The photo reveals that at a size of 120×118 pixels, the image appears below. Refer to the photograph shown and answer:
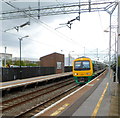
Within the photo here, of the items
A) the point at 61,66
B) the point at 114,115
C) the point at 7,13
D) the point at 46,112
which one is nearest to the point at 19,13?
the point at 7,13

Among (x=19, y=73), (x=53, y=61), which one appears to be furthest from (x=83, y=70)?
(x=53, y=61)

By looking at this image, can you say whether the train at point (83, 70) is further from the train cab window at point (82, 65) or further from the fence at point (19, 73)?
the fence at point (19, 73)

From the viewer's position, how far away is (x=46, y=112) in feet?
20.9

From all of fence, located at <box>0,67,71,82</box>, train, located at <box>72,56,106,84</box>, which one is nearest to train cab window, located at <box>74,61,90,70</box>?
train, located at <box>72,56,106,84</box>

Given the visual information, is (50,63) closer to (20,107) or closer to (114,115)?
(20,107)

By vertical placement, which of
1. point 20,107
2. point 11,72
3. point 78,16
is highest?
point 78,16

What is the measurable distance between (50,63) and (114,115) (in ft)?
89.0

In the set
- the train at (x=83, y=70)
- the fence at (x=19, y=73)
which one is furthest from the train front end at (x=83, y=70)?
the fence at (x=19, y=73)

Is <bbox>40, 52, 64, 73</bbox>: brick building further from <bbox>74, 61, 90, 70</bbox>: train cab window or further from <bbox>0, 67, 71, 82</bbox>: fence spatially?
<bbox>74, 61, 90, 70</bbox>: train cab window

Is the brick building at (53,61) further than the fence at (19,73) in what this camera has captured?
Yes

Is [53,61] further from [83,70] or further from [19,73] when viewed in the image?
[83,70]

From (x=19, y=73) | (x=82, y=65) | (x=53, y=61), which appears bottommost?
(x=19, y=73)

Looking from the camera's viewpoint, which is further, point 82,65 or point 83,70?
point 82,65

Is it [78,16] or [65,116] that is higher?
[78,16]
